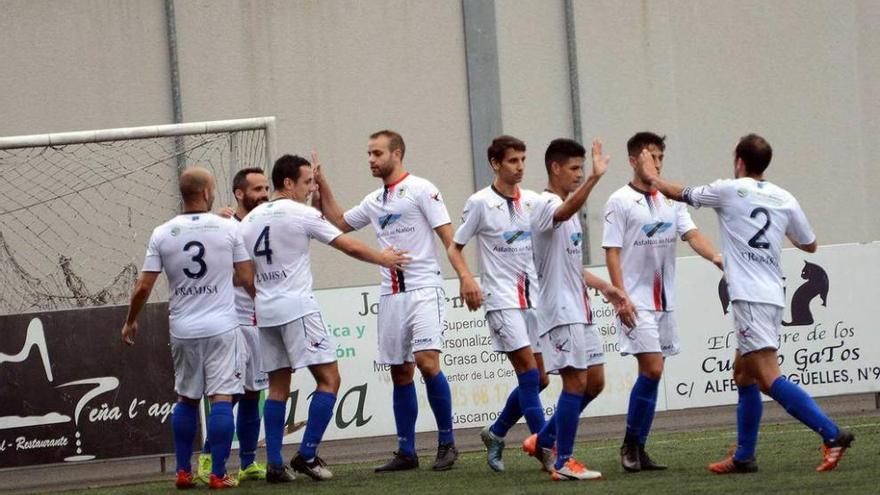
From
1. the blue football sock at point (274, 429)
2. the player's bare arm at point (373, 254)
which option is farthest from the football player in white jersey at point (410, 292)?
the blue football sock at point (274, 429)

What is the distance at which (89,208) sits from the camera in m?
16.6

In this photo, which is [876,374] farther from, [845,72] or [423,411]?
[845,72]

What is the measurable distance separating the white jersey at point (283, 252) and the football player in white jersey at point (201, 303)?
22cm

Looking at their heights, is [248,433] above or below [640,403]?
below

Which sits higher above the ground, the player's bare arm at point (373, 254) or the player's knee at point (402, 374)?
the player's bare arm at point (373, 254)

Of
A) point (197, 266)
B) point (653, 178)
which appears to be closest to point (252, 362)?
point (197, 266)

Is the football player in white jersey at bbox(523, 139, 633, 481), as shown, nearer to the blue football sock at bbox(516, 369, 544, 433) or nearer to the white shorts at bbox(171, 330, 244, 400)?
the blue football sock at bbox(516, 369, 544, 433)

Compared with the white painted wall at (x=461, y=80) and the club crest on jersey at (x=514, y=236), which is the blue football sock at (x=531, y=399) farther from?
the white painted wall at (x=461, y=80)

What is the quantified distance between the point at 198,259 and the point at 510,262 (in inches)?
81.4

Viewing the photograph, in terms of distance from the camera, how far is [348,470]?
1092cm

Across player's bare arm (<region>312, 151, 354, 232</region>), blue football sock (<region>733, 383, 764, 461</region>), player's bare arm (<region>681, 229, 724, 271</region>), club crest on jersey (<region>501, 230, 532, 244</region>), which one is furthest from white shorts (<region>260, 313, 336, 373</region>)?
blue football sock (<region>733, 383, 764, 461</region>)

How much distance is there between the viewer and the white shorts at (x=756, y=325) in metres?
8.62

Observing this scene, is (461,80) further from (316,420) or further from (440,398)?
(316,420)

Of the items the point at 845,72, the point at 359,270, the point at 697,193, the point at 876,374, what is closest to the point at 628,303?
the point at 697,193
